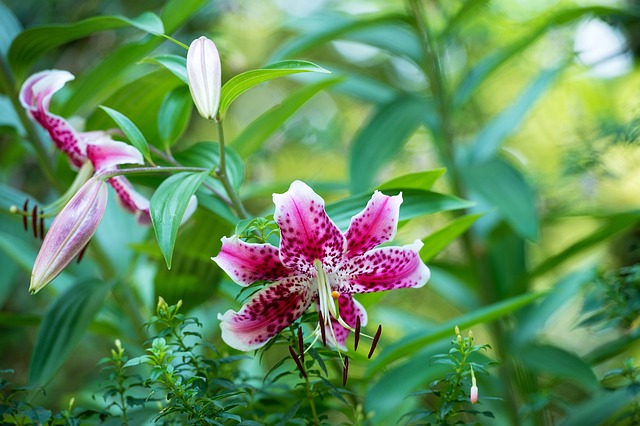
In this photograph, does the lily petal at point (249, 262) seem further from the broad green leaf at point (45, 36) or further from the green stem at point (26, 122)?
the green stem at point (26, 122)

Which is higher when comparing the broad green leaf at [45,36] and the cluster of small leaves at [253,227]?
the broad green leaf at [45,36]

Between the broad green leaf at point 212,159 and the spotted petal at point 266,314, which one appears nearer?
the spotted petal at point 266,314

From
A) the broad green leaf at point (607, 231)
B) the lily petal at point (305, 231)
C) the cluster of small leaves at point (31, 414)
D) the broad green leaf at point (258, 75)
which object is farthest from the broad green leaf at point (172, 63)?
the broad green leaf at point (607, 231)

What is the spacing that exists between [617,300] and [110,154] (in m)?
0.49

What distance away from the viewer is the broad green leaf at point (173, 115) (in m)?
0.72

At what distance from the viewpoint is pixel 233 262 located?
21.2 inches

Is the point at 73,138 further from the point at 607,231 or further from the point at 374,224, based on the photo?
the point at 607,231

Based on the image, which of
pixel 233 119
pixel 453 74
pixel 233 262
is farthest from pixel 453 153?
pixel 233 119

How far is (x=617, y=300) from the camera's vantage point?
2.30 ft

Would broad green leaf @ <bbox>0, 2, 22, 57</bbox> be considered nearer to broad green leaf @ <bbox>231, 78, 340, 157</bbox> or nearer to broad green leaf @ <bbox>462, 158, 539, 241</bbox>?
broad green leaf @ <bbox>231, 78, 340, 157</bbox>

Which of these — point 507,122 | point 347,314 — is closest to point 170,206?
point 347,314

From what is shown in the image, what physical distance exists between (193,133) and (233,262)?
1.39 m

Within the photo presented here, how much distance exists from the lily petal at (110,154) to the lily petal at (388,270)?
0.21 metres

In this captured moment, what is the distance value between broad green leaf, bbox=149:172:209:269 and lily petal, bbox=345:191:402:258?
13cm
